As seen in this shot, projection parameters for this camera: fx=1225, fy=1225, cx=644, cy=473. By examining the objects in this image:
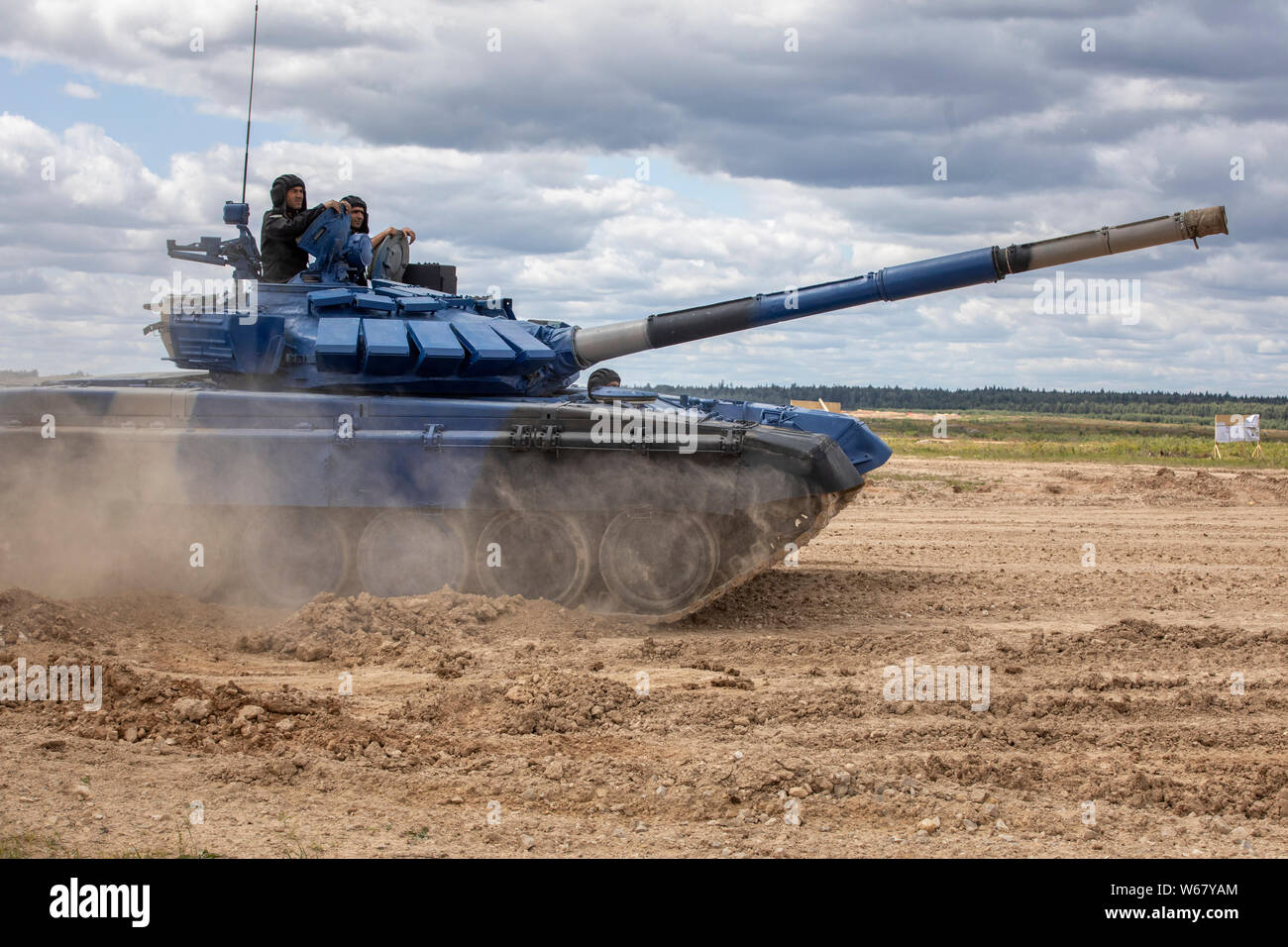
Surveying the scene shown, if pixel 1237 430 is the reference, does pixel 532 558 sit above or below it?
below

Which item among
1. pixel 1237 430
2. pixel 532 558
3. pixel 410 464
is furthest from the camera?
pixel 1237 430

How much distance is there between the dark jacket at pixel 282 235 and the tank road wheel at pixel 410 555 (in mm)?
2923

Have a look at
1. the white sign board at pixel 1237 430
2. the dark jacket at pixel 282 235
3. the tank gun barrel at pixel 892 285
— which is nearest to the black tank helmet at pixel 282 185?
the dark jacket at pixel 282 235

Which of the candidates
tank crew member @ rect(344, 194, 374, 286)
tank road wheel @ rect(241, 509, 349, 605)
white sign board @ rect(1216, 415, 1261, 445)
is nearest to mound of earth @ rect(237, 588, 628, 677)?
tank road wheel @ rect(241, 509, 349, 605)

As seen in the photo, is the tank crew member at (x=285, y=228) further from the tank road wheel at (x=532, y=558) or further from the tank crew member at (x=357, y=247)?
the tank road wheel at (x=532, y=558)

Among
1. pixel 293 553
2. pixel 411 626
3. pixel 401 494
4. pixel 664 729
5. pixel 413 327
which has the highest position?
pixel 413 327

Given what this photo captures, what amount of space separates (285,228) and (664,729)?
6.95 m

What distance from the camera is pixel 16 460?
10.8 meters

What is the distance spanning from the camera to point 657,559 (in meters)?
10.6

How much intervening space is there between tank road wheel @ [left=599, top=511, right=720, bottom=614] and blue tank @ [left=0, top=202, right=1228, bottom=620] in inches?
0.7

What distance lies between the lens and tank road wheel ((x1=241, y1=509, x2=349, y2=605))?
11.0 metres

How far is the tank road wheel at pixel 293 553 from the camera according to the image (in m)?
11.0

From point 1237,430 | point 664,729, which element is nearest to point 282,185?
point 664,729

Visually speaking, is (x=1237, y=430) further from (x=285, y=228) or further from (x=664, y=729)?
(x=664, y=729)
